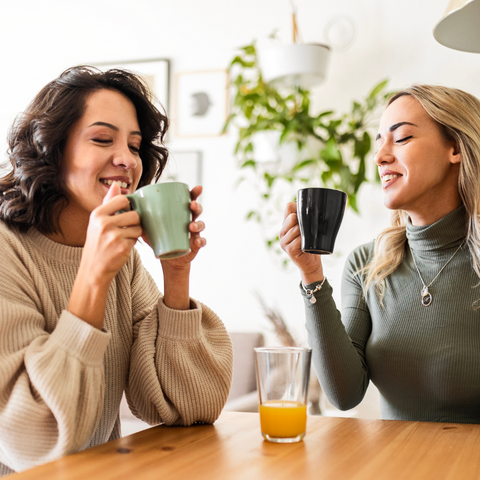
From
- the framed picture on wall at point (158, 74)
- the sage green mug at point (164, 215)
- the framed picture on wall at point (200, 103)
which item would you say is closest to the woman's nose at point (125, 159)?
the sage green mug at point (164, 215)

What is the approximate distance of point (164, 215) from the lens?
0.81 meters

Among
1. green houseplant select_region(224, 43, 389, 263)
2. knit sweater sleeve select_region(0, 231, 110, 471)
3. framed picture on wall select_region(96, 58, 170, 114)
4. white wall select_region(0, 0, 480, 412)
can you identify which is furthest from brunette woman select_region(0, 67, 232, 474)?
framed picture on wall select_region(96, 58, 170, 114)

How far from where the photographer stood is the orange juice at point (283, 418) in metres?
0.79

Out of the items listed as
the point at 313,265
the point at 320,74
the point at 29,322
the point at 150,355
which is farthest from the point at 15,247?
the point at 320,74

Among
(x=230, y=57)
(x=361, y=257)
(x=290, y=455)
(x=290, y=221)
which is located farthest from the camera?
(x=230, y=57)

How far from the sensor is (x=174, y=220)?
822mm

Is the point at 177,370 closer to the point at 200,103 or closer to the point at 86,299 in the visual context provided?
the point at 86,299

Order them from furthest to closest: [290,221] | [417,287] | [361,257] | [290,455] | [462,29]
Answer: [361,257], [417,287], [290,221], [462,29], [290,455]

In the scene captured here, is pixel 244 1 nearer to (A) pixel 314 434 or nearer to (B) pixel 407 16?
(B) pixel 407 16

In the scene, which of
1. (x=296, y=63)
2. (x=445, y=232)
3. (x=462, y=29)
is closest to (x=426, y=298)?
(x=445, y=232)

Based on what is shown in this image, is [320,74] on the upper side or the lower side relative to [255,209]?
upper

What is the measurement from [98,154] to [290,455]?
0.62 metres

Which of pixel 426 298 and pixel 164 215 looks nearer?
pixel 164 215

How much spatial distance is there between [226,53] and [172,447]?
2445mm
